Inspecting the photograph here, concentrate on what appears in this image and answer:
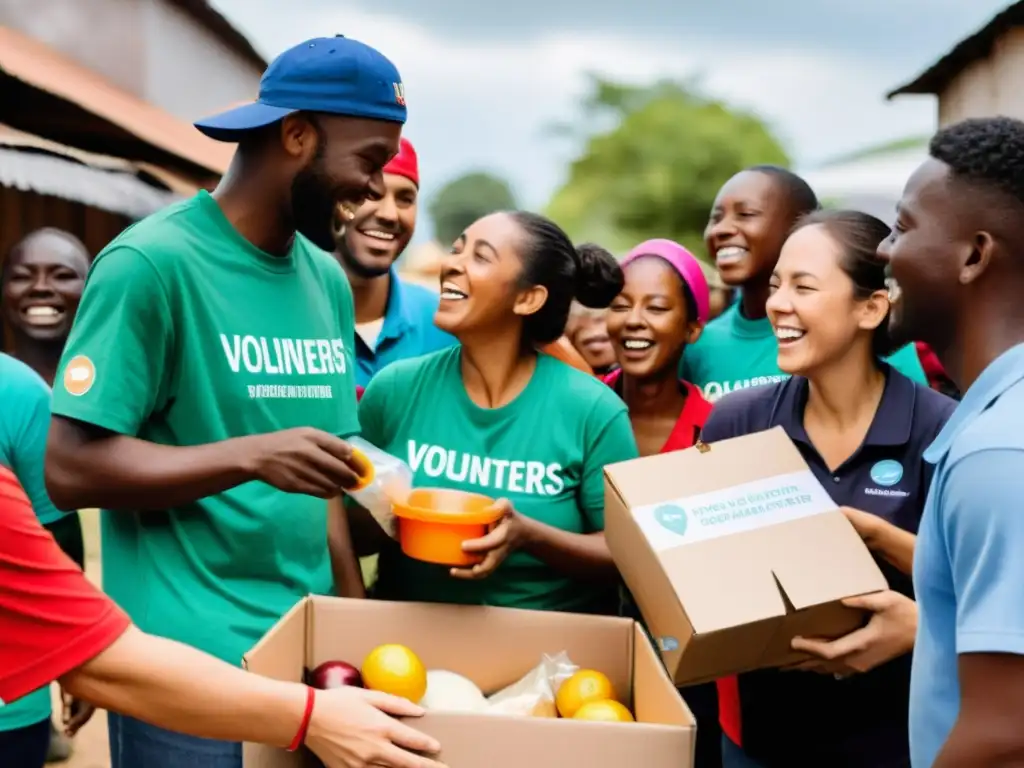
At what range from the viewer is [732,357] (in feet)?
10.5

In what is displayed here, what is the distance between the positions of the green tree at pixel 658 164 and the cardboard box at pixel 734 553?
31.9 meters

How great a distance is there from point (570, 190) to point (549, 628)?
52.0 m

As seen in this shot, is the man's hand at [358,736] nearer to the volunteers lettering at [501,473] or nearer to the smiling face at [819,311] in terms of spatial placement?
the volunteers lettering at [501,473]

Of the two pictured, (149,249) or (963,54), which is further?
(963,54)

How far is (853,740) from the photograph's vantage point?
80.7 inches

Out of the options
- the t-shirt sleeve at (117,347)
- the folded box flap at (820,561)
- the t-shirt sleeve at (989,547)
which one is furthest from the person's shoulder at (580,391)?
the t-shirt sleeve at (989,547)

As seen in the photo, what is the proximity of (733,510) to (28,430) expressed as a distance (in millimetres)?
1619

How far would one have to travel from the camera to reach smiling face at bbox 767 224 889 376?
7.32ft

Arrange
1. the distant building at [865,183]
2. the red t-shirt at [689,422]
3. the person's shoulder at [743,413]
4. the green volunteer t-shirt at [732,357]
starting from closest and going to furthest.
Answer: the person's shoulder at [743,413] → the red t-shirt at [689,422] → the green volunteer t-shirt at [732,357] → the distant building at [865,183]

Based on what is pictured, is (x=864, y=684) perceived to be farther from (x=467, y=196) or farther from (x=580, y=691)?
(x=467, y=196)

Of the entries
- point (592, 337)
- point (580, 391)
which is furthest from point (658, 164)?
point (580, 391)

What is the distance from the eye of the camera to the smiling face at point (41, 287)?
3758 mm

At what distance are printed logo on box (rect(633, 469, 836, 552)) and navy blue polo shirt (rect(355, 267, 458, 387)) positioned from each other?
58.4 inches

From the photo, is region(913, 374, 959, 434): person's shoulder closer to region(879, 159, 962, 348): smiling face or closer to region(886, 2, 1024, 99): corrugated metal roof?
region(879, 159, 962, 348): smiling face
